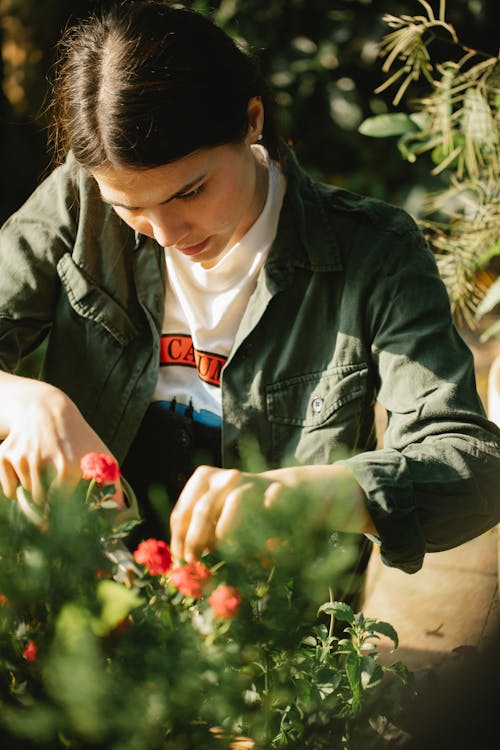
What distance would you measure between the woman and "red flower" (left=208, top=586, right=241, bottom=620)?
26cm

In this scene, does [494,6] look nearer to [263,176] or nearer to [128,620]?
[263,176]

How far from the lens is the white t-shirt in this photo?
1625 mm

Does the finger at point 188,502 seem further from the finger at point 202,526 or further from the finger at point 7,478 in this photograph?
the finger at point 7,478

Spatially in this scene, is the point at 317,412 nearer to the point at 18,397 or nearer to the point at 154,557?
the point at 18,397

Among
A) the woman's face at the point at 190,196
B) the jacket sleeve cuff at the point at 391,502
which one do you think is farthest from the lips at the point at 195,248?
the jacket sleeve cuff at the point at 391,502

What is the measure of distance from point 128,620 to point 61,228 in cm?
102

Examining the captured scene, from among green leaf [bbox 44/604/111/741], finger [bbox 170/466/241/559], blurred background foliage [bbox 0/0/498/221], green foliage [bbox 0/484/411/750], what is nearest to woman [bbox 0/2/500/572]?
finger [bbox 170/466/241/559]

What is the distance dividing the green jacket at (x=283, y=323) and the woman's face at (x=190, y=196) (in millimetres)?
203

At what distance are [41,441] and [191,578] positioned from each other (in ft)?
1.28

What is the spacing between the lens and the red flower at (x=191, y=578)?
81cm

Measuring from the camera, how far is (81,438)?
1.16m

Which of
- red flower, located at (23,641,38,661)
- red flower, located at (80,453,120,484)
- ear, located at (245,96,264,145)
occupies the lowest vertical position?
red flower, located at (23,641,38,661)

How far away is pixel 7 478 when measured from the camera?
1076 millimetres

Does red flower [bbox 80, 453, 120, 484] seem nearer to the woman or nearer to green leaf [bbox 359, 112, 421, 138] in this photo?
the woman
